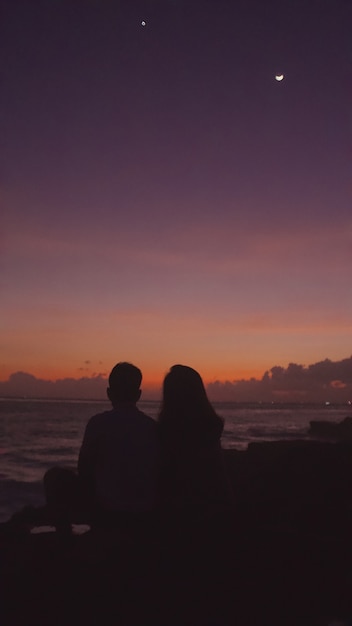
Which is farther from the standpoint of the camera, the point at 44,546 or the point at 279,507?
the point at 279,507

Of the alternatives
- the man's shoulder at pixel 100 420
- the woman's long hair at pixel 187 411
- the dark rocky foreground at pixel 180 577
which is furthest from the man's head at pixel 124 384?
the dark rocky foreground at pixel 180 577

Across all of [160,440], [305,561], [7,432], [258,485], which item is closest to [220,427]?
[160,440]

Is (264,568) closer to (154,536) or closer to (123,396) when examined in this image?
(154,536)

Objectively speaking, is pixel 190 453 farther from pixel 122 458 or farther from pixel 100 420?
pixel 100 420

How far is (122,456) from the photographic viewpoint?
4.91m

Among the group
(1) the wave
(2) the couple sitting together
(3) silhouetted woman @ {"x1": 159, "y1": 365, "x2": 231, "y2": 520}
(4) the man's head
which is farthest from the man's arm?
(1) the wave

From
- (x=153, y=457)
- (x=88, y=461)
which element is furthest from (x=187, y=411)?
(x=88, y=461)

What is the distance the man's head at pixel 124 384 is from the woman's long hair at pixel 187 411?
32cm

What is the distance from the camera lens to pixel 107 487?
4.95m

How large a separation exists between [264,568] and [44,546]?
208 centimetres

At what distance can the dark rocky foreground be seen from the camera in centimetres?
392

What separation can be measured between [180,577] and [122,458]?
111 centimetres

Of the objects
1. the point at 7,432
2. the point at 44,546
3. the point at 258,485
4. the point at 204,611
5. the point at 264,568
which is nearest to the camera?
the point at 204,611

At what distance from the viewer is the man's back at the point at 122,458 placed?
16.0 feet
